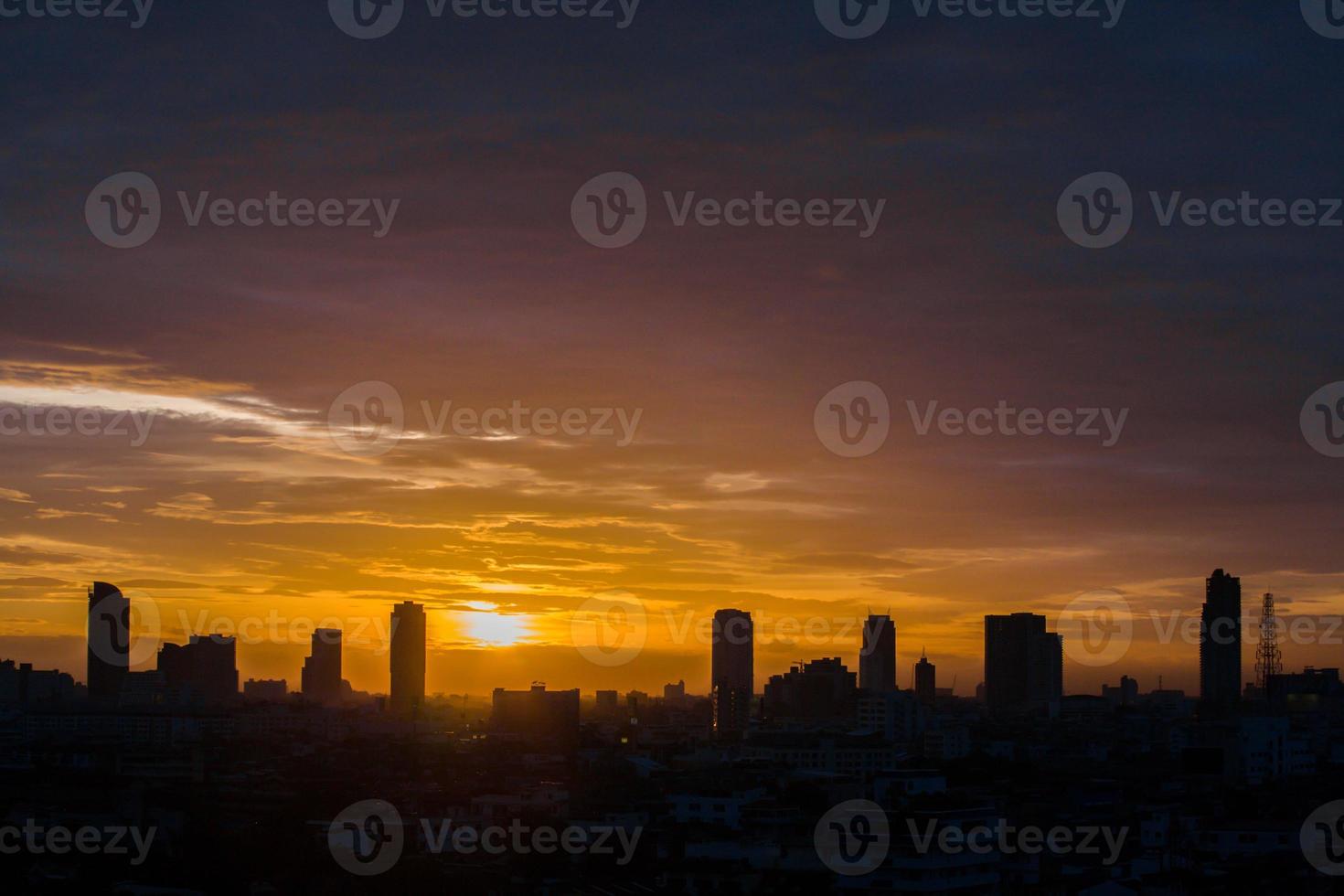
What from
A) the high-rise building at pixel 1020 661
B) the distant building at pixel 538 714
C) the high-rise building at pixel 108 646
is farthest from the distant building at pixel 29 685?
the high-rise building at pixel 1020 661

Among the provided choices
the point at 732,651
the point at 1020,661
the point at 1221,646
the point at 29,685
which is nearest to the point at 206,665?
the point at 29,685

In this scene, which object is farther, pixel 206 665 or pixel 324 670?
pixel 324 670

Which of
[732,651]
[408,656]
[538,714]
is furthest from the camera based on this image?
[408,656]

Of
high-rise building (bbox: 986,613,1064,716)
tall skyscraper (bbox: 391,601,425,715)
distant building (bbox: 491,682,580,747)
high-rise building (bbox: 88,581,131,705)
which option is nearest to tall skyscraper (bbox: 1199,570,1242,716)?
high-rise building (bbox: 986,613,1064,716)

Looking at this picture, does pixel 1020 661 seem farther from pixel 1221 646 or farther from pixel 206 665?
pixel 206 665

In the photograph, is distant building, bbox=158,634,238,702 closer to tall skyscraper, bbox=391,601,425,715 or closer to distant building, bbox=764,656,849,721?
tall skyscraper, bbox=391,601,425,715

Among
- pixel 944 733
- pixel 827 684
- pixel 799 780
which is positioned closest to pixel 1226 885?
pixel 799 780

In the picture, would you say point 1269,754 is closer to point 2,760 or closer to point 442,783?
point 442,783
